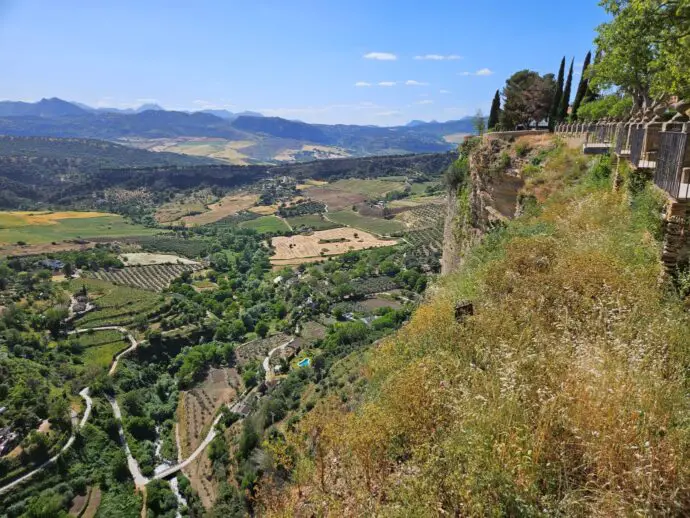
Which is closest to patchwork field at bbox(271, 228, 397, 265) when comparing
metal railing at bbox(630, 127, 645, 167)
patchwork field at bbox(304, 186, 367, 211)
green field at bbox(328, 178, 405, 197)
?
patchwork field at bbox(304, 186, 367, 211)

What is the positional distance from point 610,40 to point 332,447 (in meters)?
17.6

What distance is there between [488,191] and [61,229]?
12461cm

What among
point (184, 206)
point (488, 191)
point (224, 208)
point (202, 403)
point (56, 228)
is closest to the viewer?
point (488, 191)

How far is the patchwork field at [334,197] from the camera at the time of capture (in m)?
142

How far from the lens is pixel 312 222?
12350 cm

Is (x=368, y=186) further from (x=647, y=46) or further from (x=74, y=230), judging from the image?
(x=647, y=46)

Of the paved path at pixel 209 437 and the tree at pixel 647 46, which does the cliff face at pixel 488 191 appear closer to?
the tree at pixel 647 46

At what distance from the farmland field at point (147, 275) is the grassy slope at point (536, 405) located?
76.9m

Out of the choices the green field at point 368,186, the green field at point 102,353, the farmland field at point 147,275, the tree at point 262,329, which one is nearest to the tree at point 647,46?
the tree at point 262,329

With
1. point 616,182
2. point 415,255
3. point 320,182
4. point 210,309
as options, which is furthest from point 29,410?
point 320,182

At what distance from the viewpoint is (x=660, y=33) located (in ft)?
47.7

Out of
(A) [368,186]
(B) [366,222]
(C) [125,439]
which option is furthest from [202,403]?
(A) [368,186]

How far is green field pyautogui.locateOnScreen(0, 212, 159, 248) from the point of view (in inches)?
4126

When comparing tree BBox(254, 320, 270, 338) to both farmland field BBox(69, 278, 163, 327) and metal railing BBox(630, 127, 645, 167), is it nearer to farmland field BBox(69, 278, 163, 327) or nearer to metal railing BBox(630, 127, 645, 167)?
farmland field BBox(69, 278, 163, 327)
